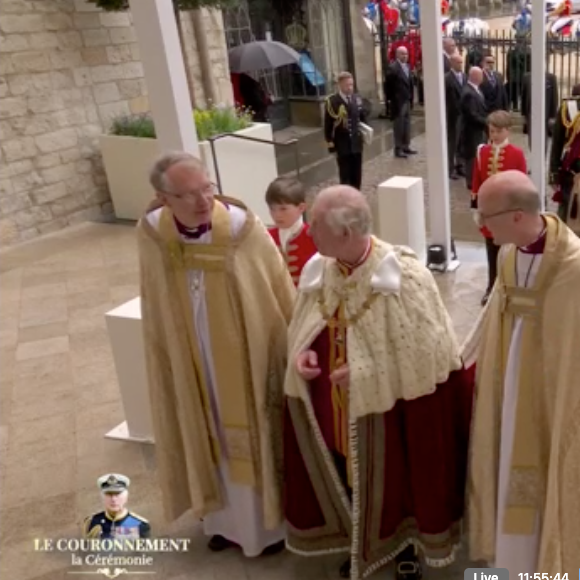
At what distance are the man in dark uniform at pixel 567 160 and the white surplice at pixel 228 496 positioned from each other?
3.87 m

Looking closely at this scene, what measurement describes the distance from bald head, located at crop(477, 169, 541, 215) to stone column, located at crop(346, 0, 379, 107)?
13.1m

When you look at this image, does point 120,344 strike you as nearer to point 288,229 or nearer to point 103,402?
point 103,402

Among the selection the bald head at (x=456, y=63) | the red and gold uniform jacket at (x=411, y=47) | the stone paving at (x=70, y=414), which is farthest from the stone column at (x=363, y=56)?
the stone paving at (x=70, y=414)

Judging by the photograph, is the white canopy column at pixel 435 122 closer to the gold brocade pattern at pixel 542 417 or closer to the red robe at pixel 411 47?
the gold brocade pattern at pixel 542 417

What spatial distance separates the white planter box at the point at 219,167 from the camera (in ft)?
28.1

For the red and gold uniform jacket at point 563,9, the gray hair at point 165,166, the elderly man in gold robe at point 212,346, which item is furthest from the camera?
the red and gold uniform jacket at point 563,9

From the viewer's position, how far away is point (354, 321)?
101 inches

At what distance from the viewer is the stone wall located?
8508 mm

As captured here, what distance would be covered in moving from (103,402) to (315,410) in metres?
2.48

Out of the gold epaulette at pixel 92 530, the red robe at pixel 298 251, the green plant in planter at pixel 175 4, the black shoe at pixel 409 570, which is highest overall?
the green plant in planter at pixel 175 4

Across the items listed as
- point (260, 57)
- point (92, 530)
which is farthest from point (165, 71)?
point (260, 57)

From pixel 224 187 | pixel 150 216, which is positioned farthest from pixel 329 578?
pixel 224 187

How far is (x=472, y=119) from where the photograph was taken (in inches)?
348

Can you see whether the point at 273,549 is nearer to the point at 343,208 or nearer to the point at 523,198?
the point at 343,208
